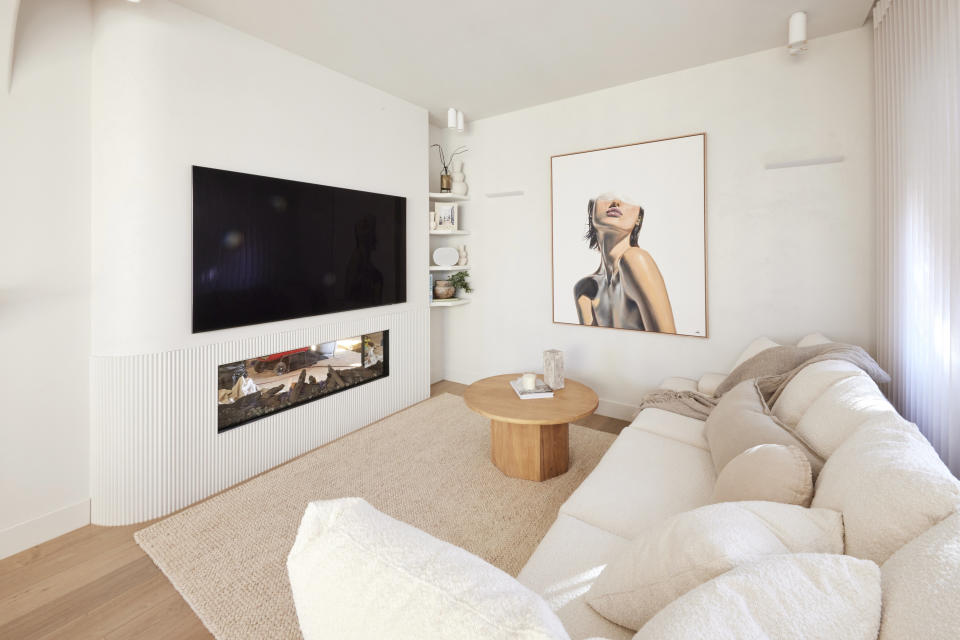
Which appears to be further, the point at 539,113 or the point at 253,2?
the point at 539,113

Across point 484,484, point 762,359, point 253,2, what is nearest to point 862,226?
point 762,359

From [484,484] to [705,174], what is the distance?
265 cm

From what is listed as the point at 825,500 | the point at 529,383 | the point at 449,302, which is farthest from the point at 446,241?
the point at 825,500

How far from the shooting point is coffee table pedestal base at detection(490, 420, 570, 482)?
8.26 feet

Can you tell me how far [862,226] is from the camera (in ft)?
8.77

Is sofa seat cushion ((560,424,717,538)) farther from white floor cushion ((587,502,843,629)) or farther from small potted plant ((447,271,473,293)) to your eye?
small potted plant ((447,271,473,293))

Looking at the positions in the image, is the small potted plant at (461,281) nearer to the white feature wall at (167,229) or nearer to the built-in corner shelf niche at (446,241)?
the built-in corner shelf niche at (446,241)

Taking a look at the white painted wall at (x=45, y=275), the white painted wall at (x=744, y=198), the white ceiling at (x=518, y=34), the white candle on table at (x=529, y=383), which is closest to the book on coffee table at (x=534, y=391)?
the white candle on table at (x=529, y=383)

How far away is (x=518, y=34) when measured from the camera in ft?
8.66

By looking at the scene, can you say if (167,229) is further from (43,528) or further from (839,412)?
(839,412)

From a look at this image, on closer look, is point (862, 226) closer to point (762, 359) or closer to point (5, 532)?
point (762, 359)

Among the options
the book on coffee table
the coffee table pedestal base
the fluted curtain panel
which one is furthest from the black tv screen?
the fluted curtain panel

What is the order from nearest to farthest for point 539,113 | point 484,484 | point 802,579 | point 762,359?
point 802,579, point 762,359, point 484,484, point 539,113

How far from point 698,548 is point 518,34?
2.87 m
